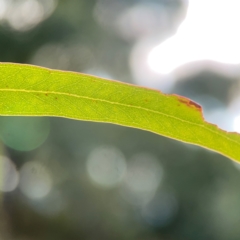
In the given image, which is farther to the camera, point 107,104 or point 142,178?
point 142,178

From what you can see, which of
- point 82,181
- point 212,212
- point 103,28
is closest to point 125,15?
point 103,28

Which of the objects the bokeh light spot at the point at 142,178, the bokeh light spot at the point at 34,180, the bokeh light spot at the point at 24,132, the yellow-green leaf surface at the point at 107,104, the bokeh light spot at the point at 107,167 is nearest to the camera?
the yellow-green leaf surface at the point at 107,104

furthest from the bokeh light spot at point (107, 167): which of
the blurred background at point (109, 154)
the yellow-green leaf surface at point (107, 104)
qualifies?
the yellow-green leaf surface at point (107, 104)

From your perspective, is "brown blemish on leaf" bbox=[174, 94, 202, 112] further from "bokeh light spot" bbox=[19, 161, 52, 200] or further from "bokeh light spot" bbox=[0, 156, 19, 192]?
"bokeh light spot" bbox=[19, 161, 52, 200]

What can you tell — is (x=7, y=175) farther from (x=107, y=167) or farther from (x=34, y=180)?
(x=107, y=167)

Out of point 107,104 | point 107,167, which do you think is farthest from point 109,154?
point 107,104

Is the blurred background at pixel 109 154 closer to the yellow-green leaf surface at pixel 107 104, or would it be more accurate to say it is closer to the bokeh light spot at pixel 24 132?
the bokeh light spot at pixel 24 132

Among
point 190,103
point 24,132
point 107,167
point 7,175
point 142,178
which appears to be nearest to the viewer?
point 190,103

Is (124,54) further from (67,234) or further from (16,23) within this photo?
(67,234)

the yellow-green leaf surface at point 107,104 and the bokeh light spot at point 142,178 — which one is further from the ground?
the bokeh light spot at point 142,178
